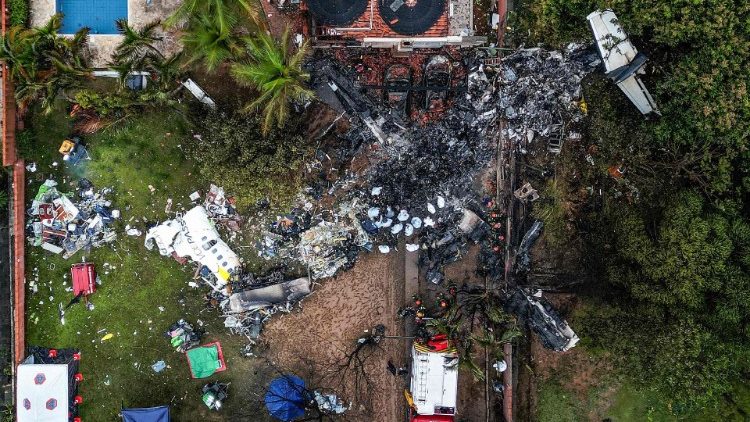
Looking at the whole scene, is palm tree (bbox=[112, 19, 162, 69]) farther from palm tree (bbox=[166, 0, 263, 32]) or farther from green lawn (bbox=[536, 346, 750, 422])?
green lawn (bbox=[536, 346, 750, 422])

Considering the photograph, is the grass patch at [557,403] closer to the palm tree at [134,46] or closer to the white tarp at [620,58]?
the white tarp at [620,58]

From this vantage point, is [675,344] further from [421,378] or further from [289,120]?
[289,120]

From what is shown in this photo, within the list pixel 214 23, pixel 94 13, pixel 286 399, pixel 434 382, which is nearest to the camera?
pixel 214 23

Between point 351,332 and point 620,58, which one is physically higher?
point 620,58

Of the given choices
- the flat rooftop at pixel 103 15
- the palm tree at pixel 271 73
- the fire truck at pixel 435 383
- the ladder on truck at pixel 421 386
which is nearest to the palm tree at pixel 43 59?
the flat rooftop at pixel 103 15

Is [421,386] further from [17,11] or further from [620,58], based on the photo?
[17,11]

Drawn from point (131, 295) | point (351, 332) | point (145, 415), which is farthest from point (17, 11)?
point (351, 332)

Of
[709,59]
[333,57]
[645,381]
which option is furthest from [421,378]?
[709,59]

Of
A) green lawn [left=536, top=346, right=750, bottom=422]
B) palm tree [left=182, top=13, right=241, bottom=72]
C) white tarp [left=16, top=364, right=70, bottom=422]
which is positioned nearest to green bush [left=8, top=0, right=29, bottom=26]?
palm tree [left=182, top=13, right=241, bottom=72]
